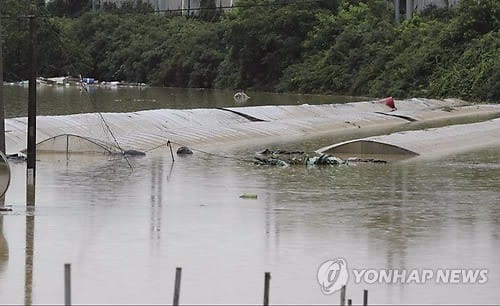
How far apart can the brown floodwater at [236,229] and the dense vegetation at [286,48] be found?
3082 centimetres

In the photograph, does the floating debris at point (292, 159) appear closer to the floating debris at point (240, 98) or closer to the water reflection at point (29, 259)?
the water reflection at point (29, 259)

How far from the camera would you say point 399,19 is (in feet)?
225

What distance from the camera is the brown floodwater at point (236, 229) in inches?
450

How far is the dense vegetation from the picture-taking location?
56.5 m

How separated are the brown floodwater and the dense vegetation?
101 ft

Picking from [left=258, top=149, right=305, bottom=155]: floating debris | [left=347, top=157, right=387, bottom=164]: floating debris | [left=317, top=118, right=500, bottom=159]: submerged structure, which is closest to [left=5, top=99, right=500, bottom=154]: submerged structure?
[left=258, top=149, right=305, bottom=155]: floating debris

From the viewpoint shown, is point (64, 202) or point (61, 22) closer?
point (64, 202)

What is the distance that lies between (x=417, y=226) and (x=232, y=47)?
172 ft

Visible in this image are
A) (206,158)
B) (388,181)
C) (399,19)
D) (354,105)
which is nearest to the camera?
(388,181)

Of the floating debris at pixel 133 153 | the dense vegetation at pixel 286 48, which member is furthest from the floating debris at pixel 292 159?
the dense vegetation at pixel 286 48

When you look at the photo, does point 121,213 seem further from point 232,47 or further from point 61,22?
point 61,22

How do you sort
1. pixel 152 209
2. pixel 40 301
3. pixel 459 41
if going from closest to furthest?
pixel 40 301 < pixel 152 209 < pixel 459 41

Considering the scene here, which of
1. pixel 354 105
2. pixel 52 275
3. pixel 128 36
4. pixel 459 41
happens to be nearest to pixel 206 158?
pixel 52 275

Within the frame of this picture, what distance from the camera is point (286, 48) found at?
218ft
